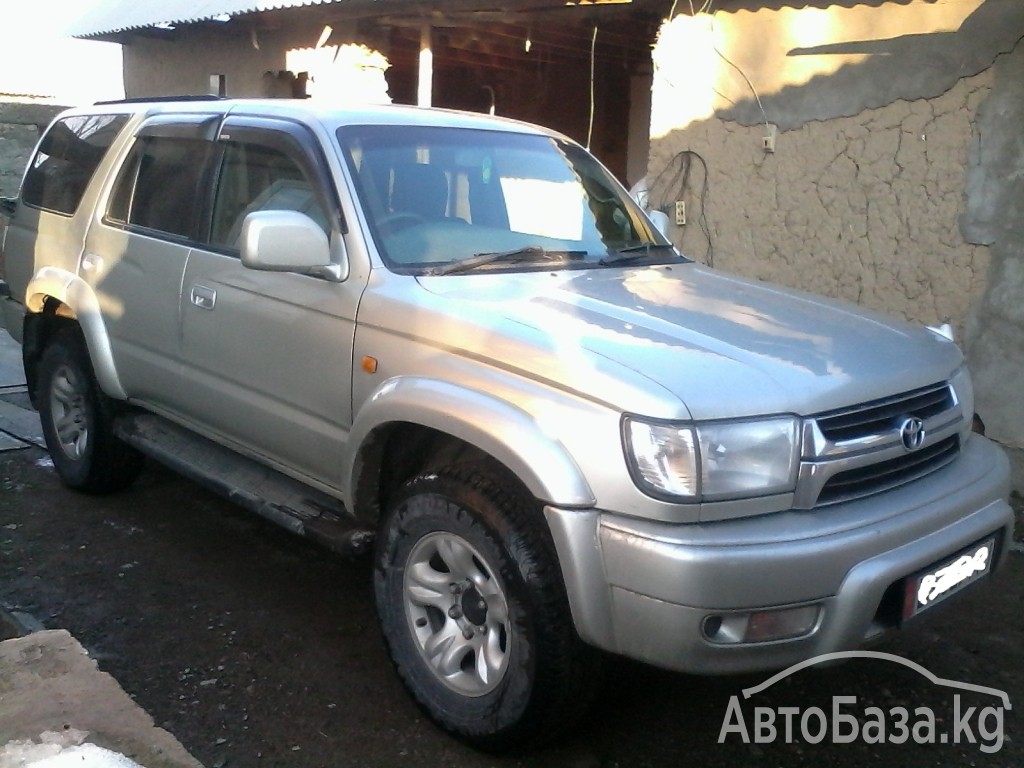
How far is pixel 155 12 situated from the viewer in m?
11.2

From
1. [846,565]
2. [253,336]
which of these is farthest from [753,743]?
[253,336]

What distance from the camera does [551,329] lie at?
9.42 ft

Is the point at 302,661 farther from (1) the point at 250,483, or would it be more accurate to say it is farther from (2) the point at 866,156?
(2) the point at 866,156

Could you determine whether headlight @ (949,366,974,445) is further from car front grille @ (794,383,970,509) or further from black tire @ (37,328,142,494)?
black tire @ (37,328,142,494)

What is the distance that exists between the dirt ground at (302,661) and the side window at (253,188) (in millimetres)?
1452

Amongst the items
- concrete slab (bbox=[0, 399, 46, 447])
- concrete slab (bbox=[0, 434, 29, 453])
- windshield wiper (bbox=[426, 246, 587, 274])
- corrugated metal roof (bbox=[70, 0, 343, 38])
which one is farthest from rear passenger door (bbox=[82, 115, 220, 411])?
corrugated metal roof (bbox=[70, 0, 343, 38])

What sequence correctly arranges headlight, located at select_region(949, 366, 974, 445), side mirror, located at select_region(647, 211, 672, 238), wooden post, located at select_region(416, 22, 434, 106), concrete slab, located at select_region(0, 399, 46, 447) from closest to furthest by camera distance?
headlight, located at select_region(949, 366, 974, 445) → side mirror, located at select_region(647, 211, 672, 238) → concrete slab, located at select_region(0, 399, 46, 447) → wooden post, located at select_region(416, 22, 434, 106)

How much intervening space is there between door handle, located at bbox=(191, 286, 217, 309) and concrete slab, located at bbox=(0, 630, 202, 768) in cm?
139

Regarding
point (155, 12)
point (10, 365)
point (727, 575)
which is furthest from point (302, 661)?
point (155, 12)

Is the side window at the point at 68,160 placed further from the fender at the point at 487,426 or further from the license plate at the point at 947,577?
the license plate at the point at 947,577

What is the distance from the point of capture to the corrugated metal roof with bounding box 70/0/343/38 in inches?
368

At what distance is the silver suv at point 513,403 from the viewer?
2539mm

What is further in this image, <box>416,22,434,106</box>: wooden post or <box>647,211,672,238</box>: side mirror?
<box>416,22,434,106</box>: wooden post

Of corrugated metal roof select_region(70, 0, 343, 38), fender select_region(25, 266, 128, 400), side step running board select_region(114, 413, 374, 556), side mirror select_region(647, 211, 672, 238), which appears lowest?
side step running board select_region(114, 413, 374, 556)
